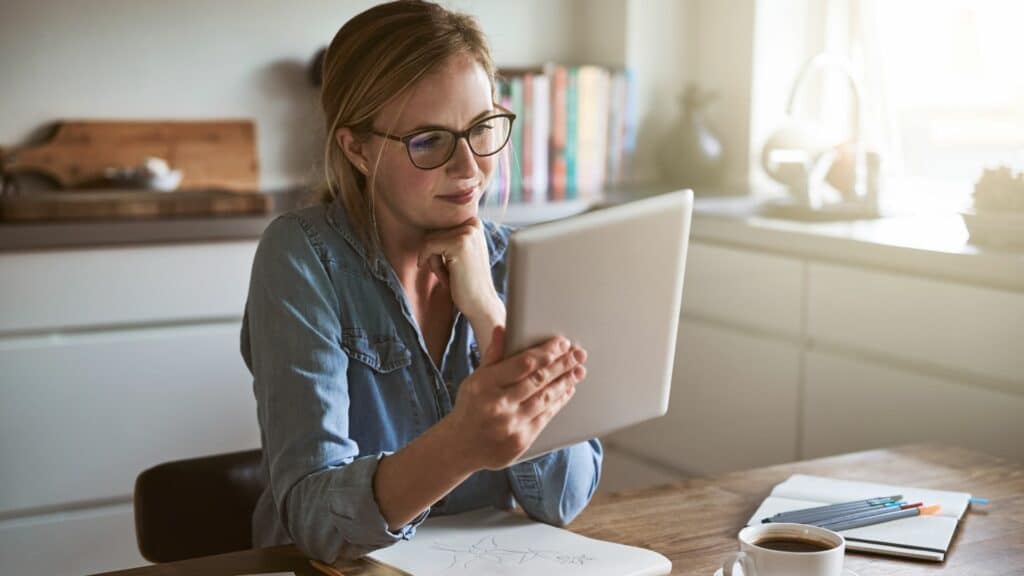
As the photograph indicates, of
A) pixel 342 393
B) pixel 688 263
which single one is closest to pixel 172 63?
pixel 688 263

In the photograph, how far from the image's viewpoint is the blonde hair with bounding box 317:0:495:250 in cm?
136

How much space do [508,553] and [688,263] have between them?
1.70m

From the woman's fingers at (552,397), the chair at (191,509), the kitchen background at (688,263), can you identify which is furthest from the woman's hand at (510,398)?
the kitchen background at (688,263)

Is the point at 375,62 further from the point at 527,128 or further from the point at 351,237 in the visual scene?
the point at 527,128

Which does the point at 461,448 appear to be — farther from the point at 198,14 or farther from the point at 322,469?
the point at 198,14

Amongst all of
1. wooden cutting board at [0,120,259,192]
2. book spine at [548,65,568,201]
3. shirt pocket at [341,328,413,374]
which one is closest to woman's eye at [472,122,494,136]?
shirt pocket at [341,328,413,374]

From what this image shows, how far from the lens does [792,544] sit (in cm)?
110

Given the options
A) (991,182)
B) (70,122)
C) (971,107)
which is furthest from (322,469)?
(971,107)

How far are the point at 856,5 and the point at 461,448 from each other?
98.6 inches

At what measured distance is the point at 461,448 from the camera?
1108 millimetres

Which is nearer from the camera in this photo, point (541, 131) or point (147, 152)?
point (147, 152)

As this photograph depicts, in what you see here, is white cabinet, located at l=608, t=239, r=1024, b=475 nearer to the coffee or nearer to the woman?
the woman

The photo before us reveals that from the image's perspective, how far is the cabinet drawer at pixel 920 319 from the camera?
6.75 ft

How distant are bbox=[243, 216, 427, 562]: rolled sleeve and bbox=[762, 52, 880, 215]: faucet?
156 centimetres
